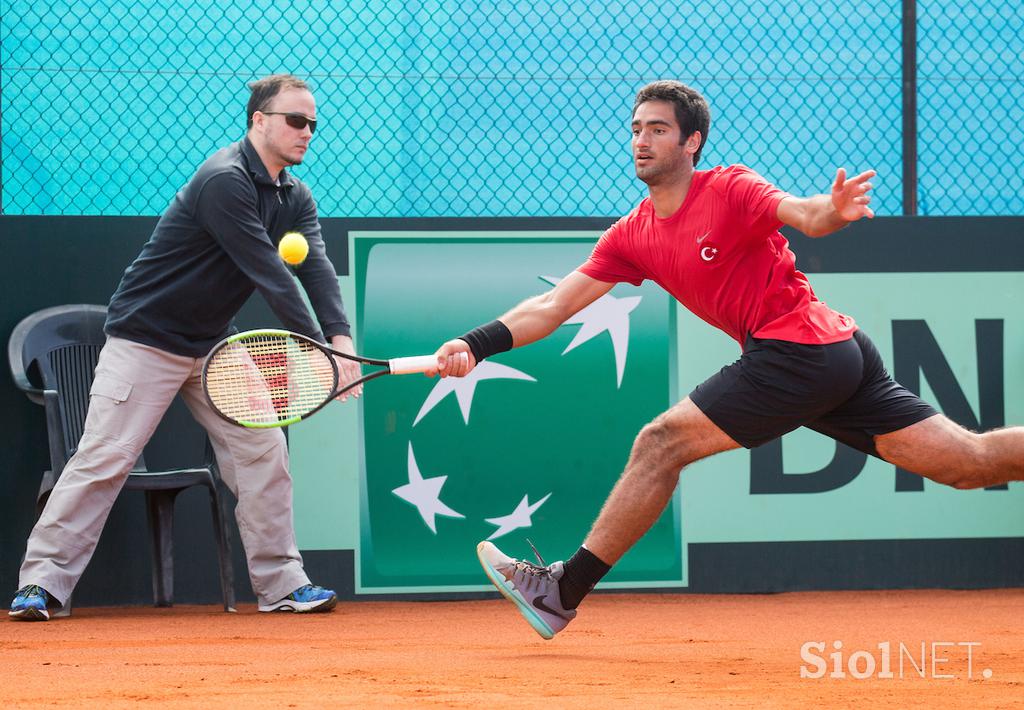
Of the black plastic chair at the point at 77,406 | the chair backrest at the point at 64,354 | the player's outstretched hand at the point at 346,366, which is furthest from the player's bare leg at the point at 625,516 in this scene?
the chair backrest at the point at 64,354

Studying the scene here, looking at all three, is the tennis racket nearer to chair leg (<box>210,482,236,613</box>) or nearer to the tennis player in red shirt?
the tennis player in red shirt

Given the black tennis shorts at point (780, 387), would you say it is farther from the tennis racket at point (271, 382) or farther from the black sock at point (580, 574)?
the tennis racket at point (271, 382)

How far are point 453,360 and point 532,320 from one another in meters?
0.36

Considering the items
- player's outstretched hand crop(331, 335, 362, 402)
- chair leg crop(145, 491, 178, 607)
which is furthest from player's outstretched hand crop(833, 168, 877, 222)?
chair leg crop(145, 491, 178, 607)

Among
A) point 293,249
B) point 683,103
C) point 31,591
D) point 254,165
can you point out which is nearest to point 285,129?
point 254,165

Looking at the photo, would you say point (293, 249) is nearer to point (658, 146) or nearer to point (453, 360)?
point (453, 360)

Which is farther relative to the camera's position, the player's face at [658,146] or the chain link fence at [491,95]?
the chain link fence at [491,95]

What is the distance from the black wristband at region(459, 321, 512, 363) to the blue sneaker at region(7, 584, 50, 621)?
6.58ft

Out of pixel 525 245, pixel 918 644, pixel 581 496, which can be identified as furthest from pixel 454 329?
pixel 918 644

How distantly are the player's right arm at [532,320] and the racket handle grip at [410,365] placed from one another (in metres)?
0.11

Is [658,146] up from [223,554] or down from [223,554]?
up

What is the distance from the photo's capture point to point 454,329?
5996 millimetres
